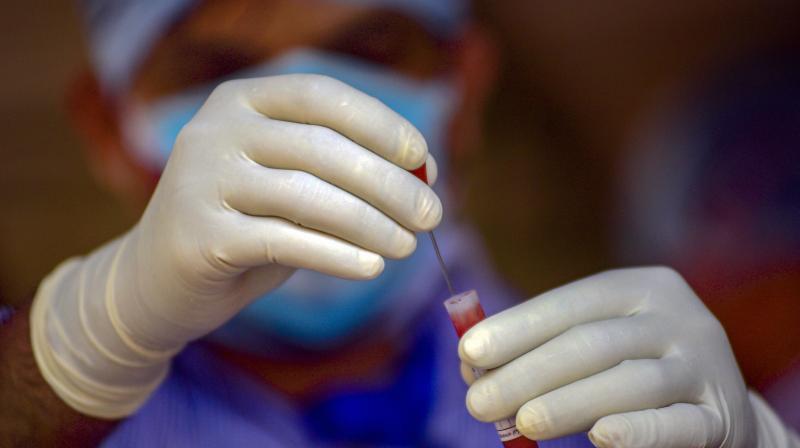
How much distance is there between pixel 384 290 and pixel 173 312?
514mm

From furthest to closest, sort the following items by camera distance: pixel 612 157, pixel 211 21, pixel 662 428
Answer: pixel 612 157
pixel 211 21
pixel 662 428

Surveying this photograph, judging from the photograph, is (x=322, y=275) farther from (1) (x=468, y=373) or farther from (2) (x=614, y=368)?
(2) (x=614, y=368)

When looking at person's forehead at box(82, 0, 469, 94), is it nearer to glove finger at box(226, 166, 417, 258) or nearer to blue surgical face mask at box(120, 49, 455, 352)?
blue surgical face mask at box(120, 49, 455, 352)

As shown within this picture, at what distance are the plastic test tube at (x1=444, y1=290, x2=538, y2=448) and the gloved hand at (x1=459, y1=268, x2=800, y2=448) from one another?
0.07ft

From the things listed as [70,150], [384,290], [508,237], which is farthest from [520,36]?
[70,150]

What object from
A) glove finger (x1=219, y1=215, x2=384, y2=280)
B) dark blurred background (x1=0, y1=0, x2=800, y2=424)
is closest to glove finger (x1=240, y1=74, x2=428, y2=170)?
glove finger (x1=219, y1=215, x2=384, y2=280)

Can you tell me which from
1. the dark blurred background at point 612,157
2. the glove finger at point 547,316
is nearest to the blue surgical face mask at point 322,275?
the dark blurred background at point 612,157

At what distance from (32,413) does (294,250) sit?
19.8 inches

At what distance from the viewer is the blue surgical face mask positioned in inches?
47.9

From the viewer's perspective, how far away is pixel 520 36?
1499 millimetres

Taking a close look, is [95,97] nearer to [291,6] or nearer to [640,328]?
[291,6]

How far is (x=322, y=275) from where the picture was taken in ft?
4.11

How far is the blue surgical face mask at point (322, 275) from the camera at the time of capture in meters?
1.22

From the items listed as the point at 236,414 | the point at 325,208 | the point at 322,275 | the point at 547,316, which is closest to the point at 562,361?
the point at 547,316
